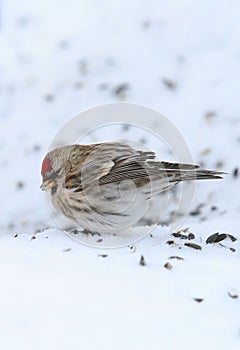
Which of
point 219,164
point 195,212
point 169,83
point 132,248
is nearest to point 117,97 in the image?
point 169,83

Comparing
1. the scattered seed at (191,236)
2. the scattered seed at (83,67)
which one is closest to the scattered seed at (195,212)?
the scattered seed at (191,236)

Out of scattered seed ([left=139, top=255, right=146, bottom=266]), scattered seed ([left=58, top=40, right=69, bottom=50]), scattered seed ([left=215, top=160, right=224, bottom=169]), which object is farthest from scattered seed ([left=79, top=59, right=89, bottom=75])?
scattered seed ([left=139, top=255, right=146, bottom=266])

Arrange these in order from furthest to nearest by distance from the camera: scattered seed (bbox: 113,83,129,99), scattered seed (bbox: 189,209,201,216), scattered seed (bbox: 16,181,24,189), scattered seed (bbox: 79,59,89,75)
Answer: scattered seed (bbox: 79,59,89,75) < scattered seed (bbox: 113,83,129,99) < scattered seed (bbox: 16,181,24,189) < scattered seed (bbox: 189,209,201,216)

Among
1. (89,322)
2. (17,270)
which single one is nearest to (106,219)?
(17,270)

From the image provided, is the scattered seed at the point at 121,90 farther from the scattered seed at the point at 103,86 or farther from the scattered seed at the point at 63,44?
the scattered seed at the point at 63,44

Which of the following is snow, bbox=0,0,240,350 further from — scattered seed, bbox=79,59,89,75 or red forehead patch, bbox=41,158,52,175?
red forehead patch, bbox=41,158,52,175
